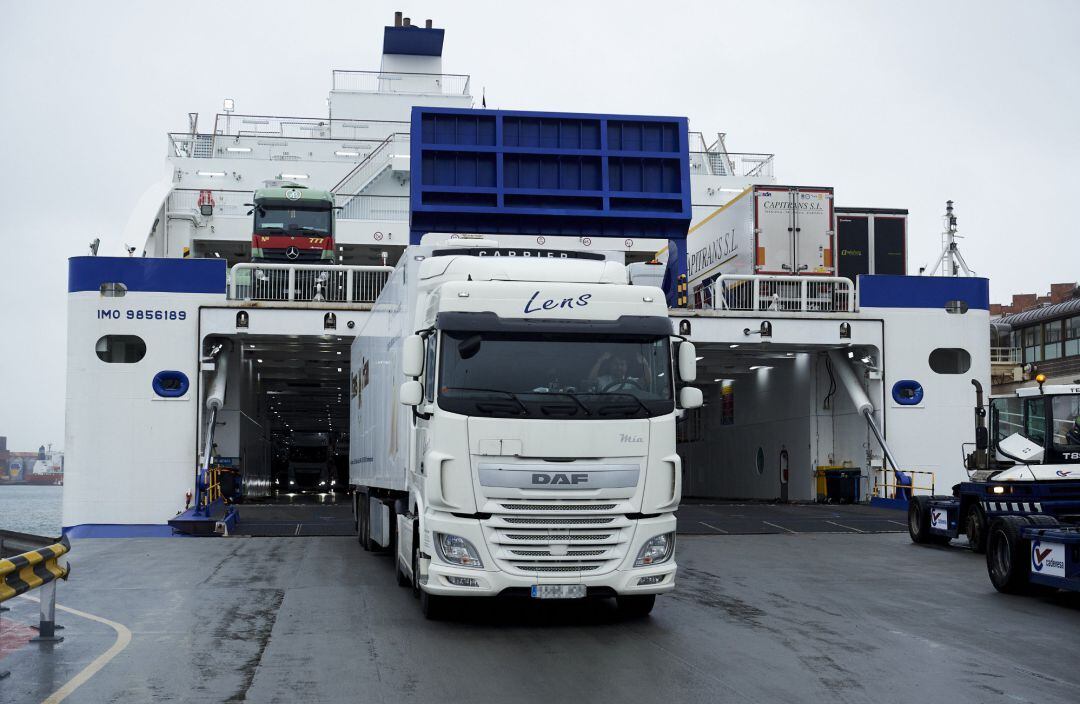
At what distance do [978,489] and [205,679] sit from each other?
39.9ft

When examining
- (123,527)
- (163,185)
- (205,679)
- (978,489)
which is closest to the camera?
(205,679)

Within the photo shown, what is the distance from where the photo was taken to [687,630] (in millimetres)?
10195

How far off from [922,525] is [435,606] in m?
10.8

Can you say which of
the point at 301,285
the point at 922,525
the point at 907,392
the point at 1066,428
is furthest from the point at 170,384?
the point at 1066,428

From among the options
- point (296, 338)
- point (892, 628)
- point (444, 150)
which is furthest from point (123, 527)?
point (892, 628)

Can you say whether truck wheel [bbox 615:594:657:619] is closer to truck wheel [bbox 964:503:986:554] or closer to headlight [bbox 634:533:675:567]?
headlight [bbox 634:533:675:567]

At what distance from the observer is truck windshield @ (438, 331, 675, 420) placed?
9.98 meters

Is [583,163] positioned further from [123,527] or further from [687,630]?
[687,630]

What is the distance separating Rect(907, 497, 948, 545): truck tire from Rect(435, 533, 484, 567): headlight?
1106 centimetres

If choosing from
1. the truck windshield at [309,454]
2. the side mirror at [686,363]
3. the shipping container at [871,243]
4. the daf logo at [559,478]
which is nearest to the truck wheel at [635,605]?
the daf logo at [559,478]

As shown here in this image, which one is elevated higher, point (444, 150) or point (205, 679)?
point (444, 150)

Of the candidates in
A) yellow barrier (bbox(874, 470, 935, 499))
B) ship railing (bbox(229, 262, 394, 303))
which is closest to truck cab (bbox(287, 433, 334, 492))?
ship railing (bbox(229, 262, 394, 303))

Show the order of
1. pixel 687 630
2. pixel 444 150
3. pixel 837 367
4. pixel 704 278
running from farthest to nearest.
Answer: pixel 704 278
pixel 837 367
pixel 444 150
pixel 687 630

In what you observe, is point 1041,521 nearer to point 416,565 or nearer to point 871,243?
point 416,565
